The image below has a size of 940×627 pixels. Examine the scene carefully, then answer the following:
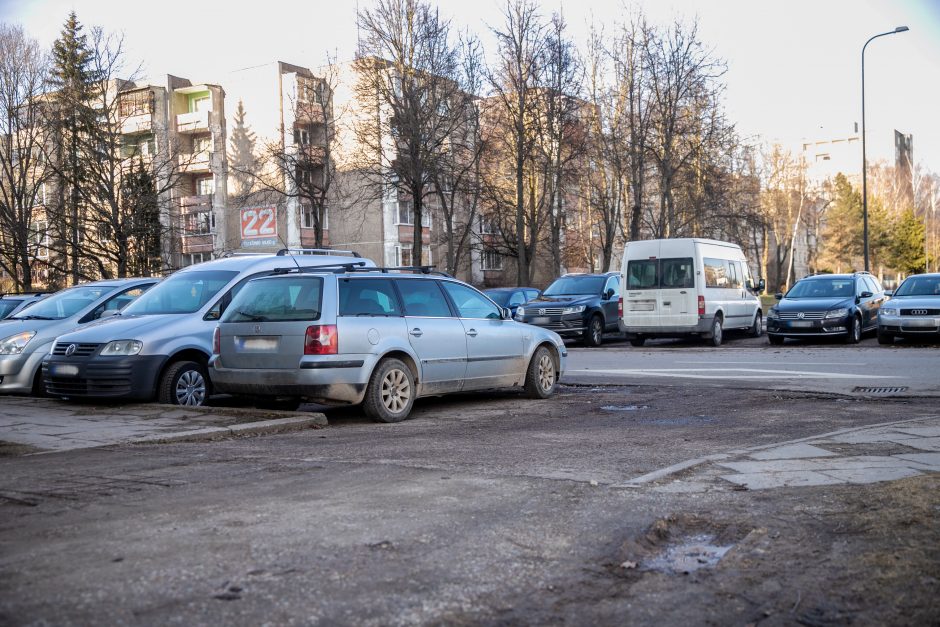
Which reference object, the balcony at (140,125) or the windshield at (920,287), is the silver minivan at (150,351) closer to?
the windshield at (920,287)

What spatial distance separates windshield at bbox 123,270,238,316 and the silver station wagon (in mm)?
1656

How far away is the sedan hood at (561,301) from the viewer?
24170mm

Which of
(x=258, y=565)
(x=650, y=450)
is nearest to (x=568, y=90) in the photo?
(x=650, y=450)

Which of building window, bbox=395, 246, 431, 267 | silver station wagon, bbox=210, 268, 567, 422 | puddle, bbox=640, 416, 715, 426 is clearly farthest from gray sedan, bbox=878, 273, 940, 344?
building window, bbox=395, 246, 431, 267

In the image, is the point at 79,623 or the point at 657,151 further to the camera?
the point at 657,151

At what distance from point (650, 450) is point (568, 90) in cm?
3469

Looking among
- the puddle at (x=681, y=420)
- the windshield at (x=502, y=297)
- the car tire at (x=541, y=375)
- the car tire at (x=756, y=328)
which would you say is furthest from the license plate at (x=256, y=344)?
the car tire at (x=756, y=328)

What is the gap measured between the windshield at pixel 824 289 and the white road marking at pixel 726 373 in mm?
8564

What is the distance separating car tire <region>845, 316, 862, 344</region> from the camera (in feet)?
71.5

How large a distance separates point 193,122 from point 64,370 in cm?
4750

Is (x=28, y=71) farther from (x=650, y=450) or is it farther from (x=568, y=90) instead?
(x=650, y=450)

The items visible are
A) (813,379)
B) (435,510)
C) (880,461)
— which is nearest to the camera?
(435,510)

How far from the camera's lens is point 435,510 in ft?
17.8

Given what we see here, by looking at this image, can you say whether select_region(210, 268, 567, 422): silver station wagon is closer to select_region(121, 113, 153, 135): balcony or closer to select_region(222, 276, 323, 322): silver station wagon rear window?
select_region(222, 276, 323, 322): silver station wagon rear window
